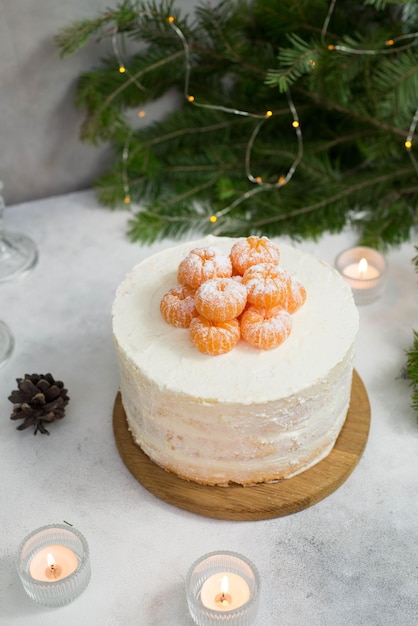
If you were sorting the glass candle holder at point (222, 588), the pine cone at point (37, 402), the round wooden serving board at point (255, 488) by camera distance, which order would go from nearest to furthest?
the glass candle holder at point (222, 588) → the round wooden serving board at point (255, 488) → the pine cone at point (37, 402)

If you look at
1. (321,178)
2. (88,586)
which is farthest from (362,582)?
(321,178)

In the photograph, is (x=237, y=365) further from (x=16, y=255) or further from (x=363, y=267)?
(x=16, y=255)

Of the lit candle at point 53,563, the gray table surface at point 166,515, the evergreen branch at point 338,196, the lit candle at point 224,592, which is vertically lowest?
the gray table surface at point 166,515

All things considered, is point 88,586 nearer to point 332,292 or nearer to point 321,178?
point 332,292

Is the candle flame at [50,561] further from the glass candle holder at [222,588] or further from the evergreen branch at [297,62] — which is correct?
the evergreen branch at [297,62]

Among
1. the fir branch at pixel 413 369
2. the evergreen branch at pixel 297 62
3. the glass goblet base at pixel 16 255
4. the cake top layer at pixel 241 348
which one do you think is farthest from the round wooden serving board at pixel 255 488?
the evergreen branch at pixel 297 62

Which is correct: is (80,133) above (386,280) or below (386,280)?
above

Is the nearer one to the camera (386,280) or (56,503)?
(56,503)
